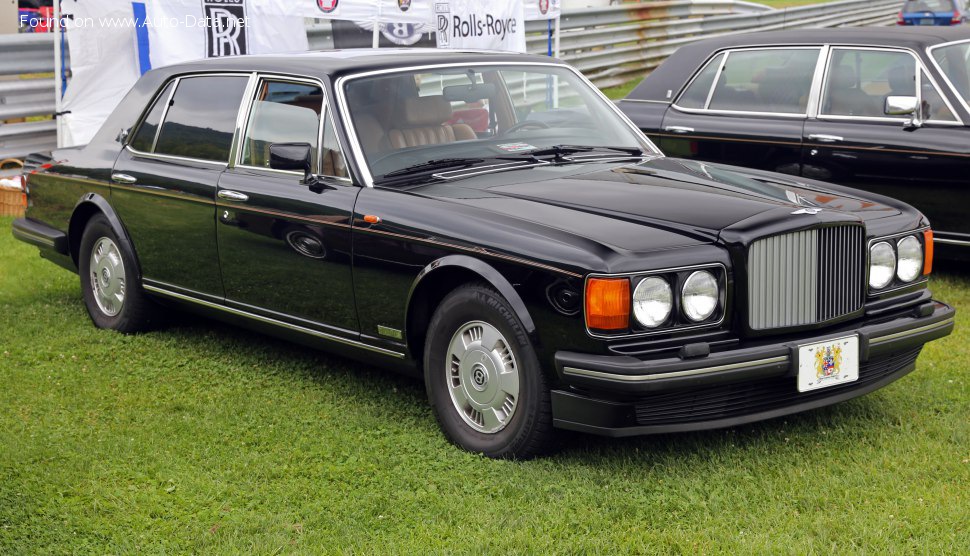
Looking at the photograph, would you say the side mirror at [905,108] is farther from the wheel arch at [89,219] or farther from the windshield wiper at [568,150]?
the wheel arch at [89,219]

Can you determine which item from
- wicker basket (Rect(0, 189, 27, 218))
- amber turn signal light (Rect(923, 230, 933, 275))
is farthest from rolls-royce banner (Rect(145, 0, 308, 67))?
amber turn signal light (Rect(923, 230, 933, 275))

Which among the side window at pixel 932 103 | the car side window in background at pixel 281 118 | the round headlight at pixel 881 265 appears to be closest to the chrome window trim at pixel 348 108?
the car side window in background at pixel 281 118

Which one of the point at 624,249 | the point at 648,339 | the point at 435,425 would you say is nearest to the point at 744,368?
the point at 648,339

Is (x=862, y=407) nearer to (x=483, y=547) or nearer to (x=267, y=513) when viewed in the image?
(x=483, y=547)

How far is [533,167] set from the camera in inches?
201

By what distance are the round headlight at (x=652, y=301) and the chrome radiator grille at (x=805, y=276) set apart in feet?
1.08

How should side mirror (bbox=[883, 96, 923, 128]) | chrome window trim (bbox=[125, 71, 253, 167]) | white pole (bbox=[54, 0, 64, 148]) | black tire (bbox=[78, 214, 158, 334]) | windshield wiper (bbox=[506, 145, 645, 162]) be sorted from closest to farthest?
windshield wiper (bbox=[506, 145, 645, 162])
chrome window trim (bbox=[125, 71, 253, 167])
black tire (bbox=[78, 214, 158, 334])
side mirror (bbox=[883, 96, 923, 128])
white pole (bbox=[54, 0, 64, 148])

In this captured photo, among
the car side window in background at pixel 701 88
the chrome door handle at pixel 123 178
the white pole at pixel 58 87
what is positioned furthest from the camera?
the white pole at pixel 58 87

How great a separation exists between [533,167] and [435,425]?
48.5 inches

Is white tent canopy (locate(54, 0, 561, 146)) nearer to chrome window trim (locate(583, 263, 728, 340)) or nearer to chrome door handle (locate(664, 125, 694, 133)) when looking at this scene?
chrome door handle (locate(664, 125, 694, 133))

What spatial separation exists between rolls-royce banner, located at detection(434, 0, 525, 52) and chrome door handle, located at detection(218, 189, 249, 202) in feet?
20.8

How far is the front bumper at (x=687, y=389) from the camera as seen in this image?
12.9ft

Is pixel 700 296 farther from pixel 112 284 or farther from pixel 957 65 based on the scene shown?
pixel 957 65

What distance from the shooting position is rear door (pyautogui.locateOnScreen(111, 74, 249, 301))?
575 cm
